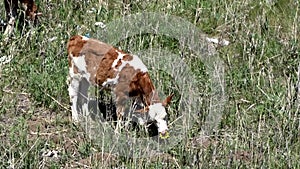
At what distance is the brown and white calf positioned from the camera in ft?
21.2

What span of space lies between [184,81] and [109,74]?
0.83 meters

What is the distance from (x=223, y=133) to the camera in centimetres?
633

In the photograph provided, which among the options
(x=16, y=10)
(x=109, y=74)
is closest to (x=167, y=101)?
(x=109, y=74)

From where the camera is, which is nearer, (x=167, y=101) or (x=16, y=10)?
(x=167, y=101)

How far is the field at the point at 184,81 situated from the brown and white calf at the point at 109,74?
0.25 m

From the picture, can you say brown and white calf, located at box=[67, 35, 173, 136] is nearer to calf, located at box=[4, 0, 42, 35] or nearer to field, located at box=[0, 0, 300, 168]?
field, located at box=[0, 0, 300, 168]

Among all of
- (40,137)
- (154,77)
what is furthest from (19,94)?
(154,77)

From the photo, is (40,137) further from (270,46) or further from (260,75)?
(270,46)

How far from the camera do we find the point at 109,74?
21.6 feet

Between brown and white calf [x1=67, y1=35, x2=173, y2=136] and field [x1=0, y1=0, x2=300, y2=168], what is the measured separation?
25 centimetres

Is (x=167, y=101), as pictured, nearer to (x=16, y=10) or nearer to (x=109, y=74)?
(x=109, y=74)

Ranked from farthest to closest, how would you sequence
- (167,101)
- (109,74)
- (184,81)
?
(184,81) < (109,74) < (167,101)

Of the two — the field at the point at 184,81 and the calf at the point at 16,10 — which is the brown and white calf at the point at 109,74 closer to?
the field at the point at 184,81

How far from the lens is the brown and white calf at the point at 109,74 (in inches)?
255
